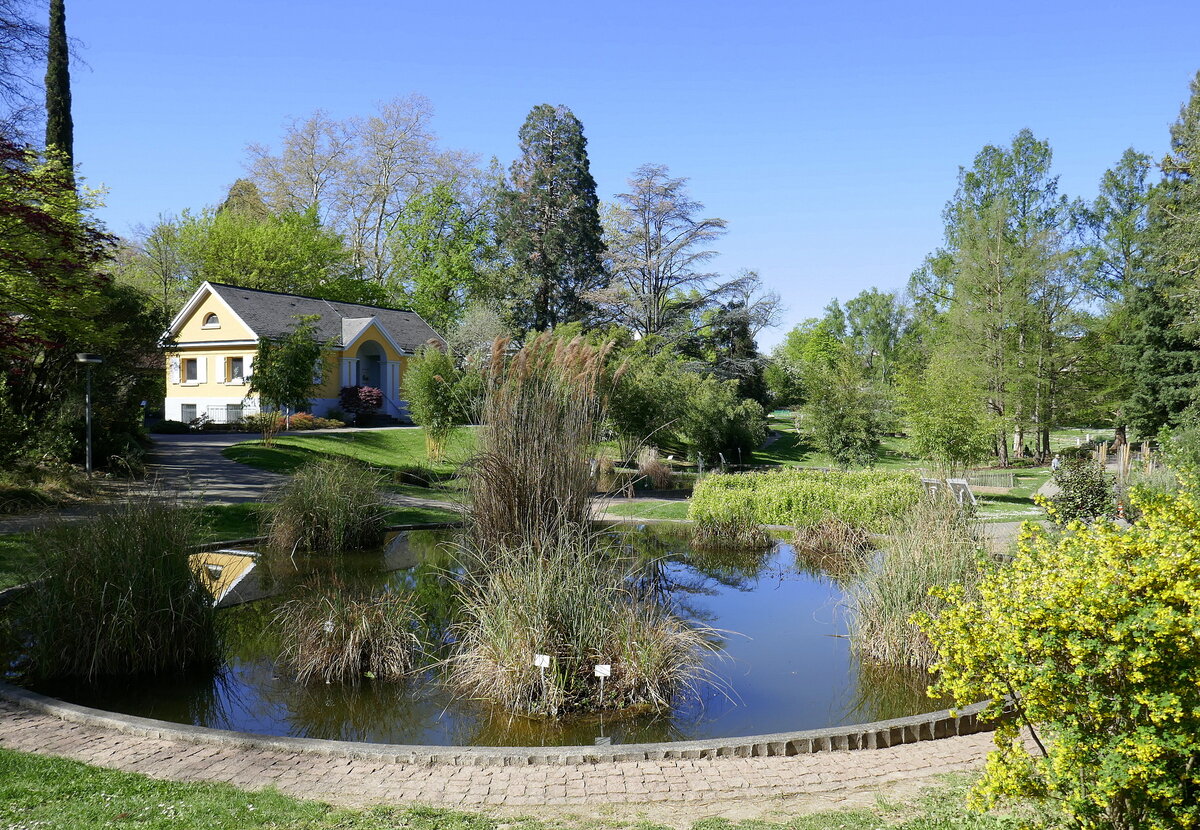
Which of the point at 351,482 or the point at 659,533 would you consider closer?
the point at 351,482

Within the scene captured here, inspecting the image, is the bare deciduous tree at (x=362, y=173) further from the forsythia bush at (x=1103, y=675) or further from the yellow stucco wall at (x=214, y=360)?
the forsythia bush at (x=1103, y=675)

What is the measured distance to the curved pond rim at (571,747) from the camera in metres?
4.73

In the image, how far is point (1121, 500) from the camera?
12.6m

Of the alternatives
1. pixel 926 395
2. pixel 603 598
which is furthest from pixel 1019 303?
pixel 603 598

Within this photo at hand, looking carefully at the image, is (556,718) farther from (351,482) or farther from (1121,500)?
(1121,500)

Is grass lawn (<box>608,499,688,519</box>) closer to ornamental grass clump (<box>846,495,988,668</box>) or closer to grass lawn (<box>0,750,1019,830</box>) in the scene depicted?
ornamental grass clump (<box>846,495,988,668</box>)

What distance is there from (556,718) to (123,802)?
2566 mm

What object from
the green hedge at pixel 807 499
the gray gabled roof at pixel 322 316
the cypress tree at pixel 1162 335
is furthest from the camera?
the gray gabled roof at pixel 322 316

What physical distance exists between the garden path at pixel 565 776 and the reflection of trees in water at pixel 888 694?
2.55 feet

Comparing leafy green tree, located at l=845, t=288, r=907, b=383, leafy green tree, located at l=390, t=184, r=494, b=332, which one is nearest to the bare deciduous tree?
leafy green tree, located at l=390, t=184, r=494, b=332

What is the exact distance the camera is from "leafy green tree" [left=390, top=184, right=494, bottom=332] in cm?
4678

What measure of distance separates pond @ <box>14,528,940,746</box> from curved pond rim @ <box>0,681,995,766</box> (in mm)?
476

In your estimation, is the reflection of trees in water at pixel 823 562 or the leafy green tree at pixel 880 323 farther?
the leafy green tree at pixel 880 323

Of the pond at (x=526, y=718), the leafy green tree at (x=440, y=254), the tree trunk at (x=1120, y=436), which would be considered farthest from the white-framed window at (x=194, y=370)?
the tree trunk at (x=1120, y=436)
